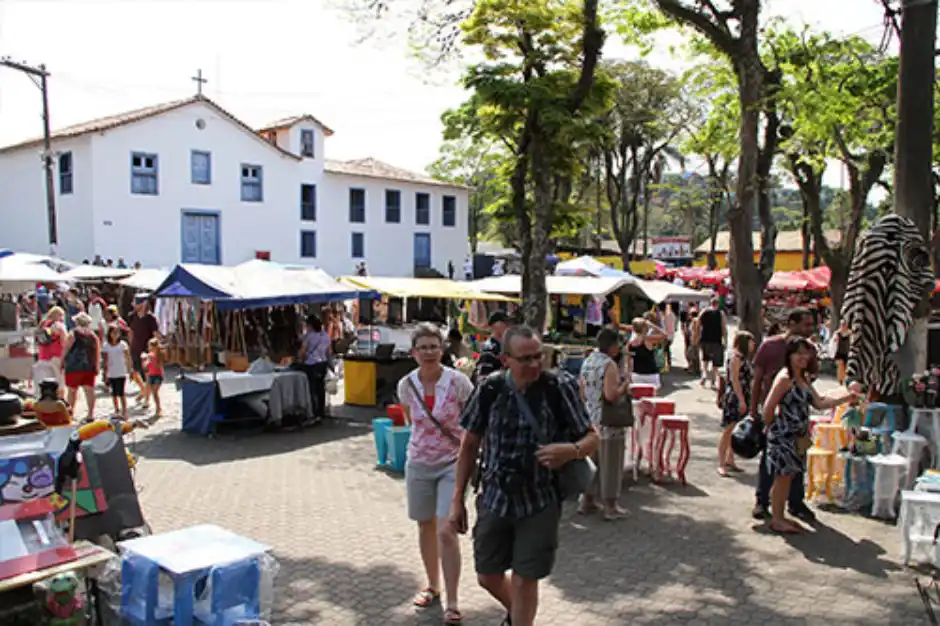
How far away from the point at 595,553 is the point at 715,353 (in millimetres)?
9938

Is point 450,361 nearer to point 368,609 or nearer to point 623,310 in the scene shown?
point 368,609

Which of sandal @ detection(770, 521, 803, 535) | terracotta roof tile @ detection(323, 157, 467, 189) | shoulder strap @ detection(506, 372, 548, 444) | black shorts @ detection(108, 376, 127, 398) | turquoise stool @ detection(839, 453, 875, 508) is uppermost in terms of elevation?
terracotta roof tile @ detection(323, 157, 467, 189)

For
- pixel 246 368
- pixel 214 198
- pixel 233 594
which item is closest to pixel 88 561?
pixel 233 594

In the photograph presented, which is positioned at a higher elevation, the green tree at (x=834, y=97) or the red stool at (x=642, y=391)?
the green tree at (x=834, y=97)

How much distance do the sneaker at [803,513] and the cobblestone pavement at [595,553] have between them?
0.09 meters

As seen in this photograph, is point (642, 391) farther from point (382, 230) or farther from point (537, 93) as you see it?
point (382, 230)

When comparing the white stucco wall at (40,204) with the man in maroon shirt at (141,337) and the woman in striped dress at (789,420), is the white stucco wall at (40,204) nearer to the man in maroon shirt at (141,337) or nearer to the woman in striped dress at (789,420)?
the man in maroon shirt at (141,337)

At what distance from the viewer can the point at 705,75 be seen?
1491 cm

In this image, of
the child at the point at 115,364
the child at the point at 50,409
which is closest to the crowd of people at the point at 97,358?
the child at the point at 115,364

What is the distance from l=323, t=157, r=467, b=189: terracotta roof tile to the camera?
39.1 m

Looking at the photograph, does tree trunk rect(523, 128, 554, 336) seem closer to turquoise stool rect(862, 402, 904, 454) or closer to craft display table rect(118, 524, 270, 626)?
turquoise stool rect(862, 402, 904, 454)

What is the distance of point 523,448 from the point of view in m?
3.86

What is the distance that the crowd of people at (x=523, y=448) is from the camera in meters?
3.86

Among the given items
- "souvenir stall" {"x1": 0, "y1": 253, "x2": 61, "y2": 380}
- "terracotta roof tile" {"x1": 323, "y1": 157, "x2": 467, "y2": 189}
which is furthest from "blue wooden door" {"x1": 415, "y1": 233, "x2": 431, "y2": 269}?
"souvenir stall" {"x1": 0, "y1": 253, "x2": 61, "y2": 380}
